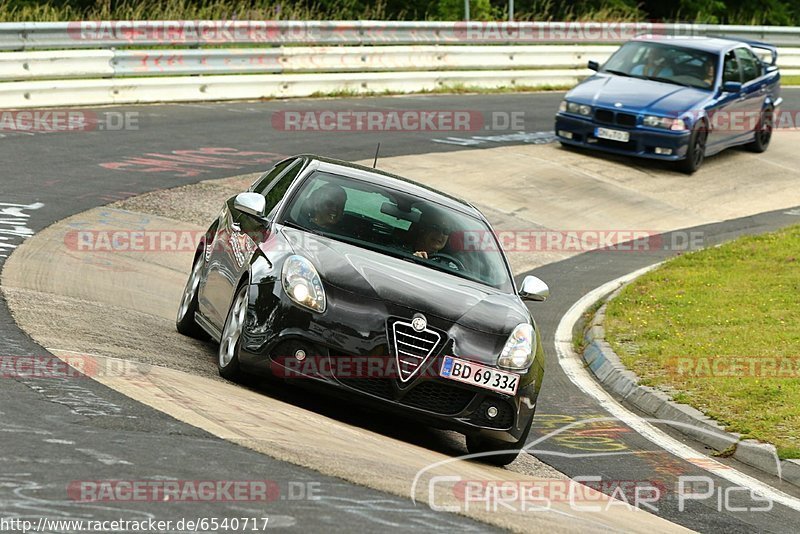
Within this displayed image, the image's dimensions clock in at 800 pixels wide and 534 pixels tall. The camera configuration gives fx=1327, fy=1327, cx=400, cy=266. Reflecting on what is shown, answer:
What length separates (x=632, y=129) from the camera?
20.8m

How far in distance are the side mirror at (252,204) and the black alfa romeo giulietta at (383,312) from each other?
0.04ft

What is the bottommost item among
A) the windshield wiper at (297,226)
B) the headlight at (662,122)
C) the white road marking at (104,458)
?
the headlight at (662,122)

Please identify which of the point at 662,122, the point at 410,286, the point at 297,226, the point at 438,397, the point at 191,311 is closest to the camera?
the point at 438,397

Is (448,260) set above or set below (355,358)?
above

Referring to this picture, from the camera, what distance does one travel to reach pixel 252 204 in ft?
29.0

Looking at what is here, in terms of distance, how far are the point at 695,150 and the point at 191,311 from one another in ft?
44.0

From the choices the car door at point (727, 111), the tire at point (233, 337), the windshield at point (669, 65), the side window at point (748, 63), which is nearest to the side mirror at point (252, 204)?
the tire at point (233, 337)

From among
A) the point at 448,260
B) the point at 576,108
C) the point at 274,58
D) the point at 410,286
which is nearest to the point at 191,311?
the point at 448,260

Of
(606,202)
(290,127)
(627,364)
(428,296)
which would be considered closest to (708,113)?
(606,202)

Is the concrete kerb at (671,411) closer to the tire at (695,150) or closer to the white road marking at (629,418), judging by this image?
the white road marking at (629,418)

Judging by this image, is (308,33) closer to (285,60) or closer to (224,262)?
(285,60)

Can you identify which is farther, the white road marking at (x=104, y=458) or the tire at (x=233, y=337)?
the tire at (x=233, y=337)

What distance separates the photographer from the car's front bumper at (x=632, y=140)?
2086 centimetres

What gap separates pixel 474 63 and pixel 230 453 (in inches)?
889
